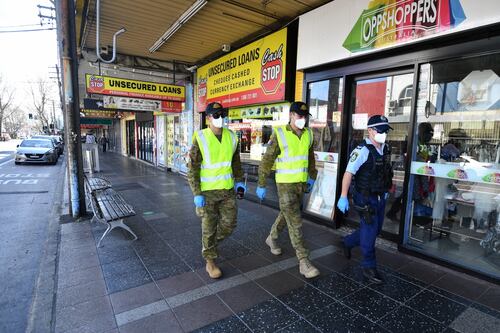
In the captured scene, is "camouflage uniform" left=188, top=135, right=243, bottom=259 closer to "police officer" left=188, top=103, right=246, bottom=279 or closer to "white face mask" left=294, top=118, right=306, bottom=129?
"police officer" left=188, top=103, right=246, bottom=279

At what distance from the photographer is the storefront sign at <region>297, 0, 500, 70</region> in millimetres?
3031

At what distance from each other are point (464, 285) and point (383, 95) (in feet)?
9.52

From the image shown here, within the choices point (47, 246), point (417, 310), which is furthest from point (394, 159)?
point (47, 246)

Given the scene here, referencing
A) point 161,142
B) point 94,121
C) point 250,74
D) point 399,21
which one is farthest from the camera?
point 94,121

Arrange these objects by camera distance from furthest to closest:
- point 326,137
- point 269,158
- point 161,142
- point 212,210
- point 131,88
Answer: point 161,142 < point 131,88 < point 326,137 < point 269,158 < point 212,210

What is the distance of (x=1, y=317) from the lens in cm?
272

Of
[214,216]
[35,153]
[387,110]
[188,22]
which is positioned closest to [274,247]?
[214,216]

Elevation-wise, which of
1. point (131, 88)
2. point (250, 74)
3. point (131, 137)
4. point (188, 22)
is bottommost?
point (131, 137)

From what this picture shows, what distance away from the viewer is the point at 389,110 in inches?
187

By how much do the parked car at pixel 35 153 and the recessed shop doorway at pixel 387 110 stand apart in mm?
15958

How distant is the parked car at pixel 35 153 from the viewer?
14.3m

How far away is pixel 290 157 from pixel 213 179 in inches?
36.9

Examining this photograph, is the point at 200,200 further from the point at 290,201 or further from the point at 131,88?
the point at 131,88

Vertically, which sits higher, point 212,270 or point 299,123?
point 299,123
